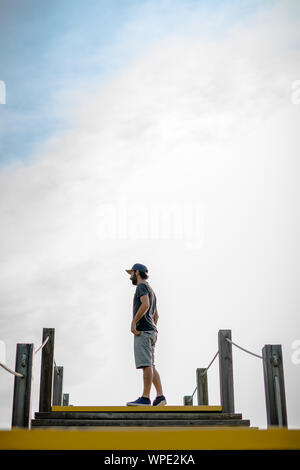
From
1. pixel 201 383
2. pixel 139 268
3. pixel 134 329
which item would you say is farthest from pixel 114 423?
pixel 201 383

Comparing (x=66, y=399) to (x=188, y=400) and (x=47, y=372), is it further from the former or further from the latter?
(x=47, y=372)

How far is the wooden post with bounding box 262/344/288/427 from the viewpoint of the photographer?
6078 mm

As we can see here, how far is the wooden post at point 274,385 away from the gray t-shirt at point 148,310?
1.48 m

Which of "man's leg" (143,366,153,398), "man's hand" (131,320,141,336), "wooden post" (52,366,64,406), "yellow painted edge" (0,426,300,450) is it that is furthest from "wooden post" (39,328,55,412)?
"yellow painted edge" (0,426,300,450)

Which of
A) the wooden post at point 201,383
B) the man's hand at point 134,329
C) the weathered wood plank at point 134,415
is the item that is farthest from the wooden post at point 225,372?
the wooden post at point 201,383

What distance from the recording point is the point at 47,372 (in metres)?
7.20

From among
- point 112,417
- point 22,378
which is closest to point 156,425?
point 112,417

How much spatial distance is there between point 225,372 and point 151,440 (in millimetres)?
3775

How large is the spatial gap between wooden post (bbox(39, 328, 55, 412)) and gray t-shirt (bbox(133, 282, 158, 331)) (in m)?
1.13

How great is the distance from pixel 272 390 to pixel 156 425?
127cm

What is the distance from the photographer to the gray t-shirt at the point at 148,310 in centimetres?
715

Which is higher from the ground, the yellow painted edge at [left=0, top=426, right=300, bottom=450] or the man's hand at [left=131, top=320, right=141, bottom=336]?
the man's hand at [left=131, top=320, right=141, bottom=336]

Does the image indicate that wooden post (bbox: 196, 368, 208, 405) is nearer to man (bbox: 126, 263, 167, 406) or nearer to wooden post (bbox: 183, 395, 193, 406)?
wooden post (bbox: 183, 395, 193, 406)
